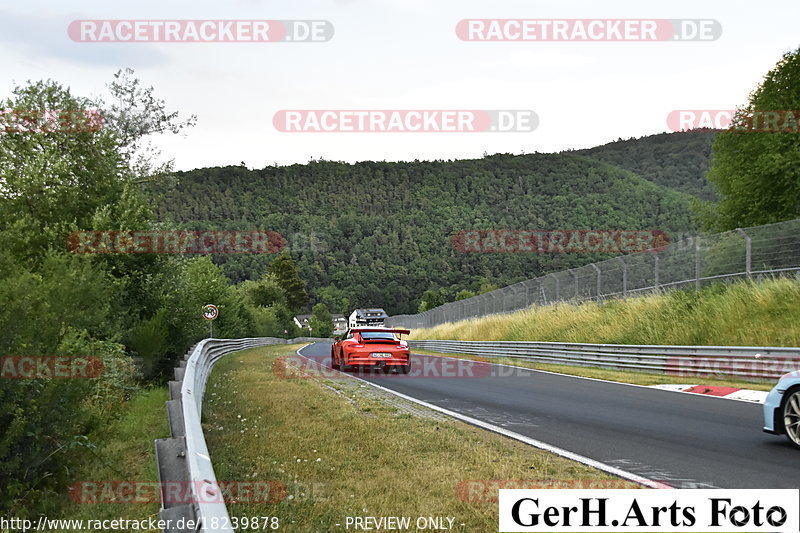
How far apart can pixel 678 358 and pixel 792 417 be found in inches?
406

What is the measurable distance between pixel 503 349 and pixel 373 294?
92520 mm

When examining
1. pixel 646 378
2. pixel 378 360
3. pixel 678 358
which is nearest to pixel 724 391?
pixel 646 378

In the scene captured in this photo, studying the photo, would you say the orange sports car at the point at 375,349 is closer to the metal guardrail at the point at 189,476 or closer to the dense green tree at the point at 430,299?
the metal guardrail at the point at 189,476

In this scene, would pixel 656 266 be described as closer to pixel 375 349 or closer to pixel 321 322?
pixel 375 349

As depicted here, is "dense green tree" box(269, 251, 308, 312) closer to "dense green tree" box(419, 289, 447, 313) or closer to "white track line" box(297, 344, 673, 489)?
"dense green tree" box(419, 289, 447, 313)

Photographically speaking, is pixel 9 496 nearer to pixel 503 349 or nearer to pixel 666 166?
pixel 503 349

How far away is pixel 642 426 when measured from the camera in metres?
9.88

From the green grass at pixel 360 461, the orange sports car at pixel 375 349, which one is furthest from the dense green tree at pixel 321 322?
the green grass at pixel 360 461

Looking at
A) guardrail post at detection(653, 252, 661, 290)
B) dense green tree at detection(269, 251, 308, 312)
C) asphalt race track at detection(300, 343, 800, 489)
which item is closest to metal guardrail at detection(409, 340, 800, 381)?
asphalt race track at detection(300, 343, 800, 489)

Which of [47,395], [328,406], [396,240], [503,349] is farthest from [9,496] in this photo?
[396,240]

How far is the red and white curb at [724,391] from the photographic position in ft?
A: 41.7

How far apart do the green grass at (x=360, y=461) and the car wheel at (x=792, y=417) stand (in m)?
2.57

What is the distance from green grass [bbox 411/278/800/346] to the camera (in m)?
18.0

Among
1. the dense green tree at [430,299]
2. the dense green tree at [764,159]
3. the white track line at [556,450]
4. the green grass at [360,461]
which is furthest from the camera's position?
the dense green tree at [430,299]
